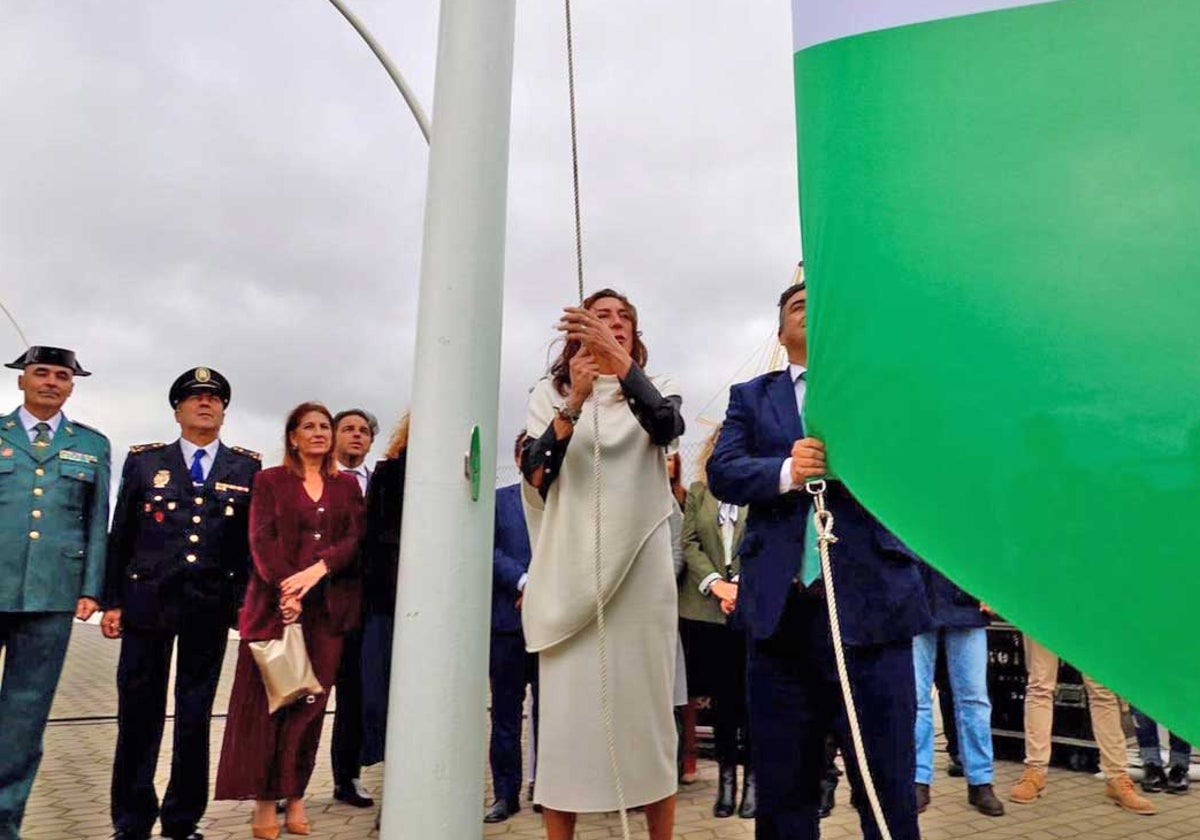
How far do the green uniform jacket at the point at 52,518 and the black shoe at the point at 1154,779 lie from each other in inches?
206

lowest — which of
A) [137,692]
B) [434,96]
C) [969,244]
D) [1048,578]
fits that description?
[137,692]

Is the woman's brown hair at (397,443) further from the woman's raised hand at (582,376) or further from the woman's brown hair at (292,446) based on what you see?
the woman's raised hand at (582,376)

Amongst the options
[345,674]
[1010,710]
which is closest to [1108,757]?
[1010,710]

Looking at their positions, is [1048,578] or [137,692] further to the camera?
[137,692]

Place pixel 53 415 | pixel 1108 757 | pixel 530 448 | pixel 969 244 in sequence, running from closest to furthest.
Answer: pixel 969 244, pixel 530 448, pixel 53 415, pixel 1108 757

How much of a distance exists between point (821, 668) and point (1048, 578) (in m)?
1.08

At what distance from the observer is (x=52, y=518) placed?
3939 millimetres

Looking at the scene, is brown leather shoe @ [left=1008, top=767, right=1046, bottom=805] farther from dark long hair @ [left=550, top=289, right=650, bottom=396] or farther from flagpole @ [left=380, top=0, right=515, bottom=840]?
flagpole @ [left=380, top=0, right=515, bottom=840]

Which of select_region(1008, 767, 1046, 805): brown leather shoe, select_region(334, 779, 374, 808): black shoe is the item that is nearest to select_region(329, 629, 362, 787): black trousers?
select_region(334, 779, 374, 808): black shoe

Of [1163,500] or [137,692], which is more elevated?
[1163,500]

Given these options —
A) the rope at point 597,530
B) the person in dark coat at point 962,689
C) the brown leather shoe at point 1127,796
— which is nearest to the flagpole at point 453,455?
the rope at point 597,530

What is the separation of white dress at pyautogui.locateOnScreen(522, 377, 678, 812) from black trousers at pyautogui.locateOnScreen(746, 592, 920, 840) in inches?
22.0

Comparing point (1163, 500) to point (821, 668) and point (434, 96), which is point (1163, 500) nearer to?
point (821, 668)

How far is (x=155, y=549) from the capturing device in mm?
4047
